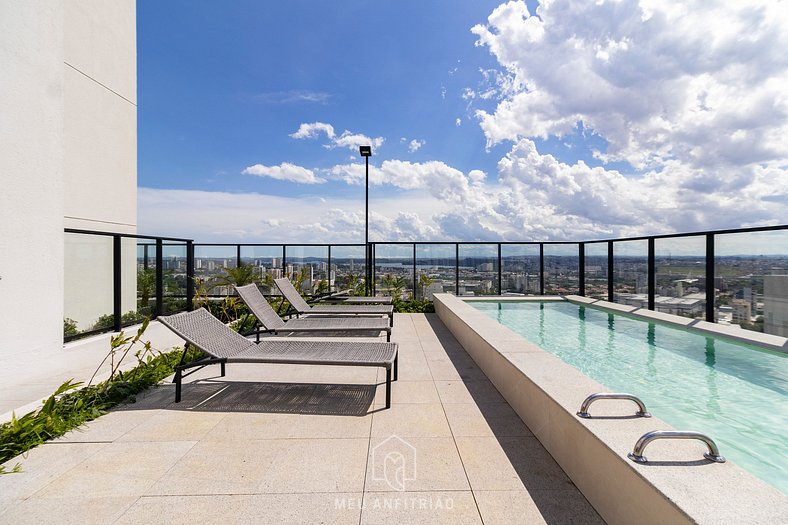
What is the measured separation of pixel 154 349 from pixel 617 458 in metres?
5.12

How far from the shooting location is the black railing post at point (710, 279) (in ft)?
18.4

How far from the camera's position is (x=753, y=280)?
500cm

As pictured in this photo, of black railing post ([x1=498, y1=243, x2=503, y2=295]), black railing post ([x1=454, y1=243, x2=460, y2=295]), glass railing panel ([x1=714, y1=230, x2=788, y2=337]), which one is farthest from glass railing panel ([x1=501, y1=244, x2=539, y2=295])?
glass railing panel ([x1=714, y1=230, x2=788, y2=337])

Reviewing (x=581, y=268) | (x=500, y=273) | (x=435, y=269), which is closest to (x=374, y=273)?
(x=435, y=269)

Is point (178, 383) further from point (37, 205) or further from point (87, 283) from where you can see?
point (87, 283)

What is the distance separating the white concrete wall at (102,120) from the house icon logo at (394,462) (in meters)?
5.35

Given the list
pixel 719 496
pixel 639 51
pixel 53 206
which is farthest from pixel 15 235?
pixel 639 51

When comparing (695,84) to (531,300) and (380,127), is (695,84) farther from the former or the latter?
(380,127)

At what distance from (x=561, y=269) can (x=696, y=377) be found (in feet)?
20.6

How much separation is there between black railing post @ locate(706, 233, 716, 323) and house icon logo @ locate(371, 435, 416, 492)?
18.4ft

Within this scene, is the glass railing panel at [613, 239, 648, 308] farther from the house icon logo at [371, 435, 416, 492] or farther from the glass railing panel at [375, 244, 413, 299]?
the house icon logo at [371, 435, 416, 492]

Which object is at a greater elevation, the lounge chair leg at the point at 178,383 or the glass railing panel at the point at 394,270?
the glass railing panel at the point at 394,270

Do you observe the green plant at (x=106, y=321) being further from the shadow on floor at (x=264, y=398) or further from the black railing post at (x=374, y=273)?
the black railing post at (x=374, y=273)

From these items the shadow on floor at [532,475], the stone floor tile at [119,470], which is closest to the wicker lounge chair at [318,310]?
the shadow on floor at [532,475]
